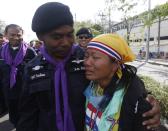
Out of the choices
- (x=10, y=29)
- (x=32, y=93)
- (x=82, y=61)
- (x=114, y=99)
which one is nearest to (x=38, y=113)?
(x=32, y=93)

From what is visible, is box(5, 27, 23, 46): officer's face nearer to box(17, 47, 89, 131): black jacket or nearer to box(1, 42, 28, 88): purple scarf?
box(1, 42, 28, 88): purple scarf

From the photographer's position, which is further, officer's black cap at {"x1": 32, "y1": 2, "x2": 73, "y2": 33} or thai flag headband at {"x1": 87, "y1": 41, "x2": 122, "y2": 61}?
officer's black cap at {"x1": 32, "y1": 2, "x2": 73, "y2": 33}

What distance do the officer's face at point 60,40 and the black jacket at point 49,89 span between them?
0.12 metres

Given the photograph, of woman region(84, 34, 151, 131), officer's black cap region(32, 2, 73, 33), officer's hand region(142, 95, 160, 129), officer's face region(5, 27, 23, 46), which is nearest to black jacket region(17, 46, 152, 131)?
woman region(84, 34, 151, 131)

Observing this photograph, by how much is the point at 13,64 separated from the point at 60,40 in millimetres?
3402

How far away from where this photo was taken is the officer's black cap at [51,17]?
257cm

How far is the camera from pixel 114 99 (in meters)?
2.40

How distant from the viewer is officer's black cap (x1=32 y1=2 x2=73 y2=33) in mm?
2570

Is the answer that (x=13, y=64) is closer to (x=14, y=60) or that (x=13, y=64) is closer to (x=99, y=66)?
(x=14, y=60)

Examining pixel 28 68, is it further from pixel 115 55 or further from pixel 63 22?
pixel 115 55

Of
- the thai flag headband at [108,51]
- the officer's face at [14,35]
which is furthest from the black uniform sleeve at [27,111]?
the officer's face at [14,35]

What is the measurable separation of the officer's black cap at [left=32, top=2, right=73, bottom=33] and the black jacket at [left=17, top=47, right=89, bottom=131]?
0.27 metres

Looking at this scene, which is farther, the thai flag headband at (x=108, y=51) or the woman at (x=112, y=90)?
the thai flag headband at (x=108, y=51)

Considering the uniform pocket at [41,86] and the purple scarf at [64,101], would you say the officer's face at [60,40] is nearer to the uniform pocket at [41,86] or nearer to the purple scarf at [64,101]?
the purple scarf at [64,101]
